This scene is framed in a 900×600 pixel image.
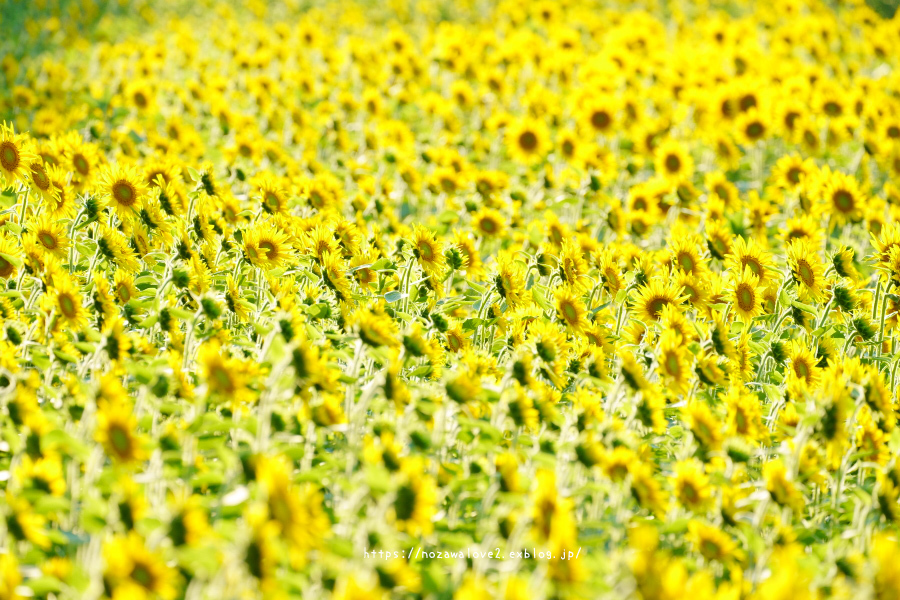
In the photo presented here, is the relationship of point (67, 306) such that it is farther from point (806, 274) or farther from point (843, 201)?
point (843, 201)

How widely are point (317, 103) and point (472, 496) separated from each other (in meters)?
5.67

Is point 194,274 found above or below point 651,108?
above

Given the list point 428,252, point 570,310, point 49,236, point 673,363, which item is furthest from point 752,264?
point 49,236

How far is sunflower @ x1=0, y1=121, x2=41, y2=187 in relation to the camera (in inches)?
146

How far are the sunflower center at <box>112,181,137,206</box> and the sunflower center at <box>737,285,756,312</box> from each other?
2692 mm

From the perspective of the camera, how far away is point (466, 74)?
795 cm

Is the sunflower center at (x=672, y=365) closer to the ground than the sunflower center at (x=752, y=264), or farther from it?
farther from it

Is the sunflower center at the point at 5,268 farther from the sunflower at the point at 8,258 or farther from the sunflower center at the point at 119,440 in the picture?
the sunflower center at the point at 119,440

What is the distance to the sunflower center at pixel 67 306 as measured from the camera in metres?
2.99

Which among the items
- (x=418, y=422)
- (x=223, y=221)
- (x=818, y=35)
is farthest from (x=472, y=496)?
(x=818, y=35)

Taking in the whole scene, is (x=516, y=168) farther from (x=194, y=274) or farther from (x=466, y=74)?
(x=194, y=274)

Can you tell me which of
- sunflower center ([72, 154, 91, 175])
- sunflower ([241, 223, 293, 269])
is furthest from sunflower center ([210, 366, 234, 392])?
sunflower center ([72, 154, 91, 175])

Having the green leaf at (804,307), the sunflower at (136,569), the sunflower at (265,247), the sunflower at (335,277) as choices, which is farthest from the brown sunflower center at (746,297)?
the sunflower at (136,569)

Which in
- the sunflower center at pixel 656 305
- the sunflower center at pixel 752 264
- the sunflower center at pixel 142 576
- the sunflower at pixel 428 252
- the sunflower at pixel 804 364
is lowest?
the sunflower at pixel 804 364
